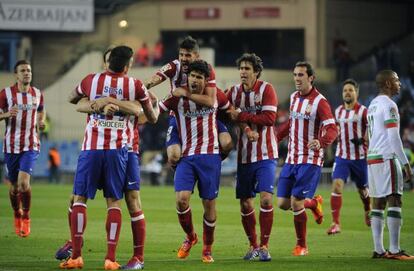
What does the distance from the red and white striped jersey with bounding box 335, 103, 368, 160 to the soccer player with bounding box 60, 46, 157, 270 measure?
8165 millimetres

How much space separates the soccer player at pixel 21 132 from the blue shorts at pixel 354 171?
5.35 m

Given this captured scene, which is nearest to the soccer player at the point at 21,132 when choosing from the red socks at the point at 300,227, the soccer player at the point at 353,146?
the red socks at the point at 300,227

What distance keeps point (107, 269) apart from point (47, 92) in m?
32.4

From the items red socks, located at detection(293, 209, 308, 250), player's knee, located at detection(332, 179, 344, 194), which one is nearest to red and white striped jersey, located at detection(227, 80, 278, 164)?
red socks, located at detection(293, 209, 308, 250)

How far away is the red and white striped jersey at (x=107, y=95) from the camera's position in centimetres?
1408

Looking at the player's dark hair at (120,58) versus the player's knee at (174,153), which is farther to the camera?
the player's knee at (174,153)

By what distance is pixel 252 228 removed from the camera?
1608cm

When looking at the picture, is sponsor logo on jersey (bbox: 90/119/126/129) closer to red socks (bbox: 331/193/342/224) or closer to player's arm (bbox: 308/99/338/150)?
player's arm (bbox: 308/99/338/150)

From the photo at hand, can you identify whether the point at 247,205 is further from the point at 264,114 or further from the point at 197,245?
the point at 197,245

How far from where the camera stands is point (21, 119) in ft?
66.5

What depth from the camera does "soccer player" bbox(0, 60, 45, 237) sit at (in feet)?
65.2

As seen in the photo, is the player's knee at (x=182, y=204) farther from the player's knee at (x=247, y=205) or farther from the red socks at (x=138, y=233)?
the red socks at (x=138, y=233)

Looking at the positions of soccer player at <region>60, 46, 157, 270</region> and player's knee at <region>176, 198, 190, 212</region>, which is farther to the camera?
player's knee at <region>176, 198, 190, 212</region>

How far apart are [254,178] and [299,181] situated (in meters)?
0.88
